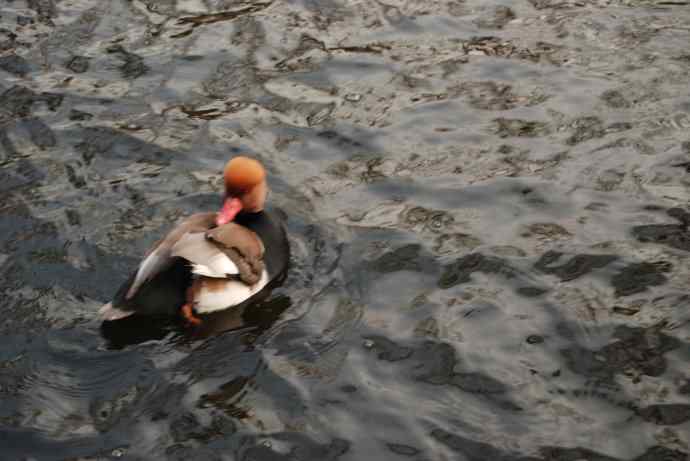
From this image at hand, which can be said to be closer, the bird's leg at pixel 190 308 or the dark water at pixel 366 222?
the dark water at pixel 366 222

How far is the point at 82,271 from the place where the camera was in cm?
616

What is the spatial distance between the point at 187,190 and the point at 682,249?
2.95 meters

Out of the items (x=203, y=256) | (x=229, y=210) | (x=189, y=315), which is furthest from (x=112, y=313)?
(x=229, y=210)

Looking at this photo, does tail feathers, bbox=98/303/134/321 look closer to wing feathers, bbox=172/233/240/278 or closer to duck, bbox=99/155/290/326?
duck, bbox=99/155/290/326

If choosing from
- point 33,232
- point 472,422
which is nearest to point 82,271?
point 33,232

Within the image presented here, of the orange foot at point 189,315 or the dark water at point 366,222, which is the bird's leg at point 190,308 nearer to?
the orange foot at point 189,315

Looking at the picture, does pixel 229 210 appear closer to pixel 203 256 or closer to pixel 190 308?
pixel 203 256

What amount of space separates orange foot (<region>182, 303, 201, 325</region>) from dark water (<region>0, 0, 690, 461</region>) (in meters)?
0.13

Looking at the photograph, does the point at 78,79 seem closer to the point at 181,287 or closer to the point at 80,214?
the point at 80,214

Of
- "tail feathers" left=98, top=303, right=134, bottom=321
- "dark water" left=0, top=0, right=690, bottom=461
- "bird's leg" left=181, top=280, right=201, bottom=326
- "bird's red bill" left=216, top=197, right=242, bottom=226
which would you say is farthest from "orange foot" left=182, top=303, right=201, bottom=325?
"bird's red bill" left=216, top=197, right=242, bottom=226

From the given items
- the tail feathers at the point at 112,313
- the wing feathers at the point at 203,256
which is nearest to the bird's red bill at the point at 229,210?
the wing feathers at the point at 203,256

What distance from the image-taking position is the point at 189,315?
593 centimetres

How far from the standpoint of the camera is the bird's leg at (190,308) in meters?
5.91

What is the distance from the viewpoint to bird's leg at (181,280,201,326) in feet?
19.4
